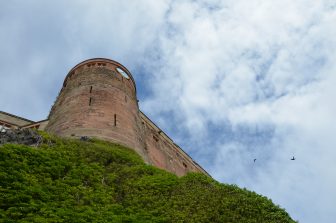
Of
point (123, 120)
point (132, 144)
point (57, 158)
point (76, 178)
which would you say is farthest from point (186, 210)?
point (123, 120)

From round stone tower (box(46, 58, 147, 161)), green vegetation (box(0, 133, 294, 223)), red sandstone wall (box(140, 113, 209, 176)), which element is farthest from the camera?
red sandstone wall (box(140, 113, 209, 176))

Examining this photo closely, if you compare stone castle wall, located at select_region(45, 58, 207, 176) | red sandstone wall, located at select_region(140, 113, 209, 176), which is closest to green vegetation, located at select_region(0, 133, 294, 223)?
stone castle wall, located at select_region(45, 58, 207, 176)

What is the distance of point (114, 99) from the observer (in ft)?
69.1

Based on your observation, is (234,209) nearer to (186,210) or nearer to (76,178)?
(186,210)

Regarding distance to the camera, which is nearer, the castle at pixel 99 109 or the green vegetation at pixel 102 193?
the green vegetation at pixel 102 193

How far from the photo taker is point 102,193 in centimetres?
1245

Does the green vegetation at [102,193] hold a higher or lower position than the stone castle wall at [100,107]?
lower

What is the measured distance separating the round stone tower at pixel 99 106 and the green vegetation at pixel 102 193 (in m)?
4.09

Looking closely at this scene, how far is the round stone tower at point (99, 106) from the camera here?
19.2m

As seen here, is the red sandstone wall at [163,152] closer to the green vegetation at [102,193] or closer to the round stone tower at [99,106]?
the round stone tower at [99,106]

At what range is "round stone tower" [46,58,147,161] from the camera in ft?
62.9

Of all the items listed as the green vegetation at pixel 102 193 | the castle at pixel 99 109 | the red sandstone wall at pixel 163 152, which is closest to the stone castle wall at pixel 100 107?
the castle at pixel 99 109

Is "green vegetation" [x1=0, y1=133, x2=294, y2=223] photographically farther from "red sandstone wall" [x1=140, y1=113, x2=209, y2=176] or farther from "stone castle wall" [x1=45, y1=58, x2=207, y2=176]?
"red sandstone wall" [x1=140, y1=113, x2=209, y2=176]

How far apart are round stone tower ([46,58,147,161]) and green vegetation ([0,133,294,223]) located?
13.4 ft
